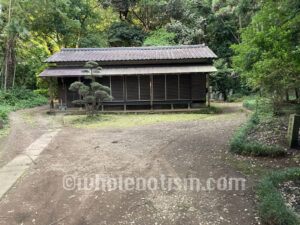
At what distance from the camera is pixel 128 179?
4.03 m

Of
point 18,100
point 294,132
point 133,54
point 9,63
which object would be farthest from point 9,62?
point 294,132

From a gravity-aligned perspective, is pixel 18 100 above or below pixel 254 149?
above

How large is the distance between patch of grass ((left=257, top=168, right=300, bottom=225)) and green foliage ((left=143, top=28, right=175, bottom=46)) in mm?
18157

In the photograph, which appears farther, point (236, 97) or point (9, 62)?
point (236, 97)

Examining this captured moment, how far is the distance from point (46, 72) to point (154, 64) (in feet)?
22.4

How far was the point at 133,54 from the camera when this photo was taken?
48.5 ft

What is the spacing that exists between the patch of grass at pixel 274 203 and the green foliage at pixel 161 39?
59.6 ft

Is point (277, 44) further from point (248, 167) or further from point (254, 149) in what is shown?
point (248, 167)

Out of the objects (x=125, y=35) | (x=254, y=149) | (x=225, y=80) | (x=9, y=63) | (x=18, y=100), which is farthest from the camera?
(x=125, y=35)

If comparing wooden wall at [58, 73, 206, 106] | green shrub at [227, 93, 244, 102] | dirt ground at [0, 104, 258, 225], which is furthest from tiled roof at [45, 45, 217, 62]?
dirt ground at [0, 104, 258, 225]

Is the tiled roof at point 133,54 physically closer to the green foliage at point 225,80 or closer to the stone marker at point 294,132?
the green foliage at point 225,80

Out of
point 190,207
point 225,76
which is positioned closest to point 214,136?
point 190,207

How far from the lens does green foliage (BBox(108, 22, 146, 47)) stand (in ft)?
70.9

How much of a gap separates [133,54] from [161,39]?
6753 mm
